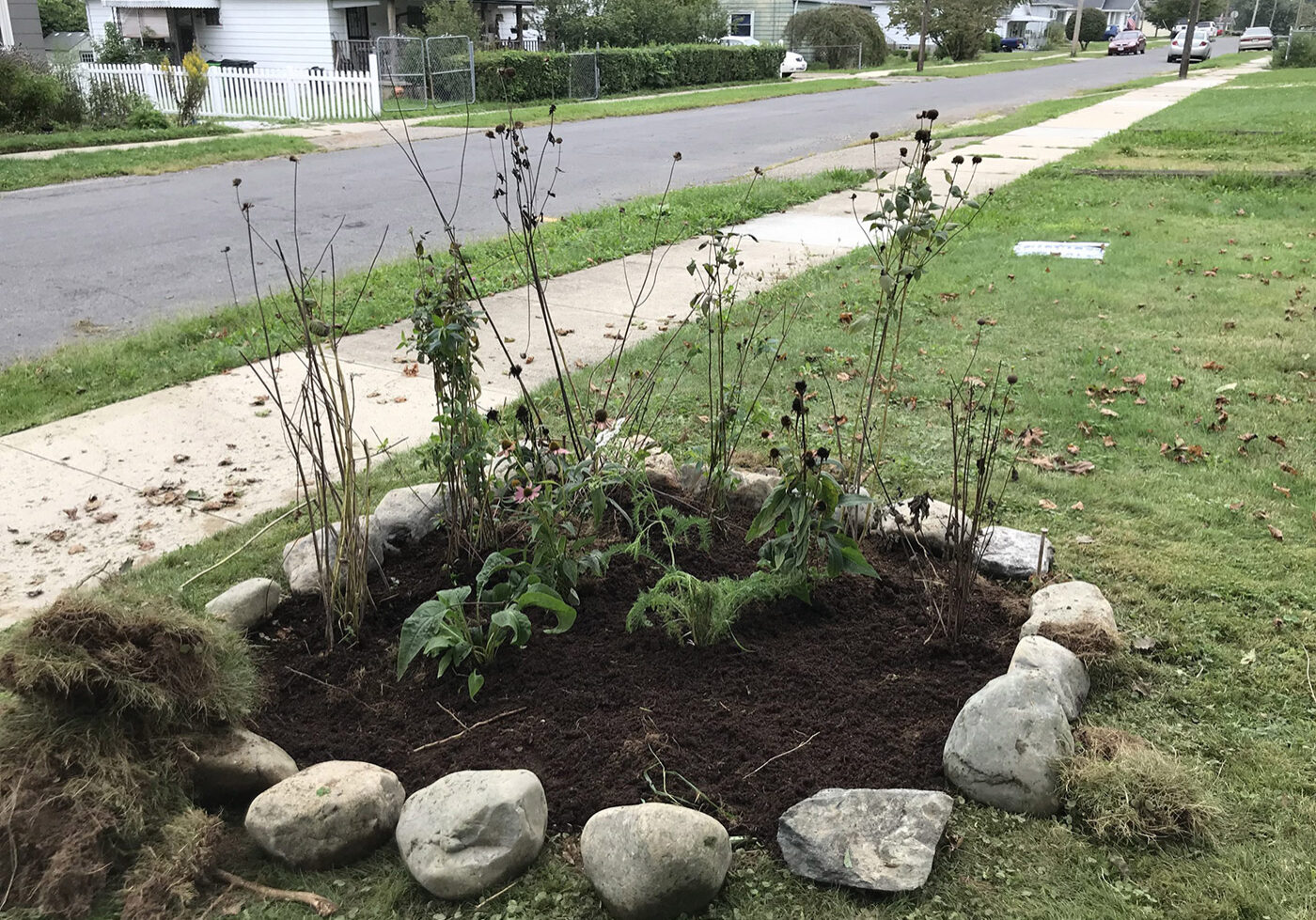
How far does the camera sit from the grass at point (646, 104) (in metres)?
19.8

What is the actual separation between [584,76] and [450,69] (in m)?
4.53

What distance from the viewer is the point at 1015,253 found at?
8945mm

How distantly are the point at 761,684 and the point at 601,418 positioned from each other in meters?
1.04

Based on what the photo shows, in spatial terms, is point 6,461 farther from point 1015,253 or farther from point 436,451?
point 1015,253

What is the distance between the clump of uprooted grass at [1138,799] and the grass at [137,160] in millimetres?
14113

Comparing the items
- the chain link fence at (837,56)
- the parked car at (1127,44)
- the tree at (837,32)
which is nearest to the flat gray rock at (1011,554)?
the chain link fence at (837,56)

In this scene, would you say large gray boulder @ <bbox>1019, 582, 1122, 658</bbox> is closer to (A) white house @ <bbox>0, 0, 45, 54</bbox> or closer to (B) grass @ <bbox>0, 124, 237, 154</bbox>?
(B) grass @ <bbox>0, 124, 237, 154</bbox>

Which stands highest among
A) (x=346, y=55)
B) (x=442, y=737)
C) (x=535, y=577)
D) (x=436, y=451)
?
(x=346, y=55)

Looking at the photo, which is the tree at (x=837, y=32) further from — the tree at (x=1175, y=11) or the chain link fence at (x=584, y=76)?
the tree at (x=1175, y=11)

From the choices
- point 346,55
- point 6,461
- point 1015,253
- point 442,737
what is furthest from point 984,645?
point 346,55

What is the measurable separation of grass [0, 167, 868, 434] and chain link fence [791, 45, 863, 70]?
1420 inches

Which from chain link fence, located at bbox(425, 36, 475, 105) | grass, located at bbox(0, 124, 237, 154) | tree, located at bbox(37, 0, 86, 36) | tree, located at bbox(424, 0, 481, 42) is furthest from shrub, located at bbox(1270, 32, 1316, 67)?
tree, located at bbox(37, 0, 86, 36)

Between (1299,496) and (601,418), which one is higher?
(601,418)

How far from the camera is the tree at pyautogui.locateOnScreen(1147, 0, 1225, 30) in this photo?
80.4 m
